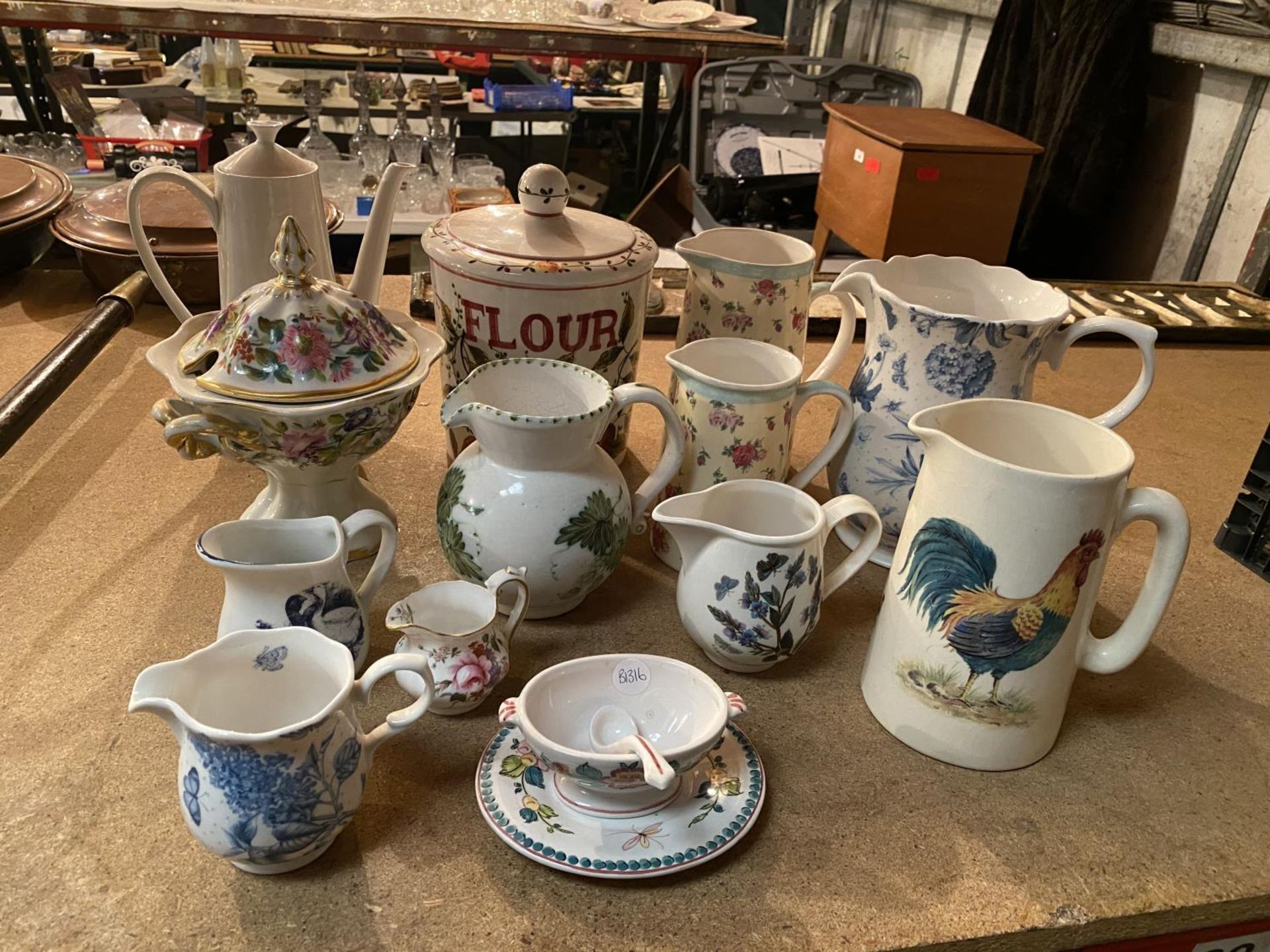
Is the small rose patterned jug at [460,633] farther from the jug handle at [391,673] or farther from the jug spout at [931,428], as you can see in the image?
the jug spout at [931,428]

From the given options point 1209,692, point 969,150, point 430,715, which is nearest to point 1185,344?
point 969,150

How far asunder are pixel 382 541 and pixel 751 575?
0.97 ft

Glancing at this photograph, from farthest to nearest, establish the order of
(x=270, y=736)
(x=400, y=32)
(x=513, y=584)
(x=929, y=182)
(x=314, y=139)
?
(x=314, y=139) → (x=400, y=32) → (x=929, y=182) → (x=513, y=584) → (x=270, y=736)

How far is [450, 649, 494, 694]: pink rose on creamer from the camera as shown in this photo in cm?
70

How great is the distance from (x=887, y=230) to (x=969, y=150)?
20cm

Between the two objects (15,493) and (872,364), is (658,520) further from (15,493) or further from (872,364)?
(15,493)

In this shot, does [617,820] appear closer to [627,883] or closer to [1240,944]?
[627,883]

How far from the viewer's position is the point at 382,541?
0.78 metres

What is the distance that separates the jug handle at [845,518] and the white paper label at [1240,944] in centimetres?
35

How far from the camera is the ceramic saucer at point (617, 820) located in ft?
1.96

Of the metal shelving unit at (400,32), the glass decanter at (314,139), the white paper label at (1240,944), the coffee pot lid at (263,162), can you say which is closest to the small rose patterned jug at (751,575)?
the white paper label at (1240,944)

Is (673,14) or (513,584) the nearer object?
(513,584)

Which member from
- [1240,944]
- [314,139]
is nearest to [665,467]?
[1240,944]

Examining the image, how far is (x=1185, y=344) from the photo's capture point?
155 centimetres
